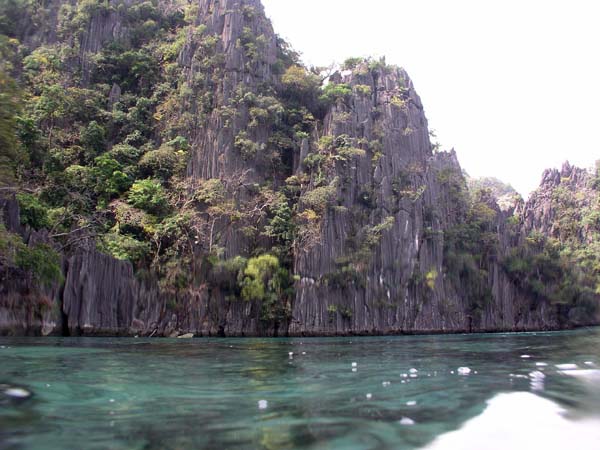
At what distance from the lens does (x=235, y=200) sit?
34.4 metres

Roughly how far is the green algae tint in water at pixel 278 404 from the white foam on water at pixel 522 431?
29 mm

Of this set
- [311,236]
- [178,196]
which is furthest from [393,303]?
[178,196]

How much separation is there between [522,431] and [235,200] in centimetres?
3016

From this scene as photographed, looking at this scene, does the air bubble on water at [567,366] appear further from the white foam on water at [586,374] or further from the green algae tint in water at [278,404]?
the white foam on water at [586,374]

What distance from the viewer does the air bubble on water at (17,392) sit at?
702cm

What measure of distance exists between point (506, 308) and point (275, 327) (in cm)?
2182

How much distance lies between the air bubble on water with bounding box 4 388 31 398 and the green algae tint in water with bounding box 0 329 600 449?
11cm

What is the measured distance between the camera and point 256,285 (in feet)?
103

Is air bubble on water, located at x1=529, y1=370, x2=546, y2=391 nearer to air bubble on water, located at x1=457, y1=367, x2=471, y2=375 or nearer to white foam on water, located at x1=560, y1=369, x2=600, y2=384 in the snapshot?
white foam on water, located at x1=560, y1=369, x2=600, y2=384

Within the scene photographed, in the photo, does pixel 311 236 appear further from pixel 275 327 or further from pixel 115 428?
pixel 115 428

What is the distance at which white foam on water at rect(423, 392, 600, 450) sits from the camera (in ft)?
15.4

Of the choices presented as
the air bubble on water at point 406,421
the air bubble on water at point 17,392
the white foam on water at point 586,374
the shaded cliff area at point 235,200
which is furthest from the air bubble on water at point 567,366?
the shaded cliff area at point 235,200

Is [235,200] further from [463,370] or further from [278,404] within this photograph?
[278,404]

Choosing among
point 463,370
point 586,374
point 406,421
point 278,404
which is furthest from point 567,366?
point 278,404
